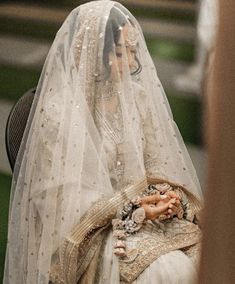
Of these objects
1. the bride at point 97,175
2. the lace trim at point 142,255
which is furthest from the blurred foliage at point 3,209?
the lace trim at point 142,255

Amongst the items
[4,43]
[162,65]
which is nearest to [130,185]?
[162,65]

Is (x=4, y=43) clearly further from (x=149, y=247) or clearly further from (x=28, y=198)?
(x=149, y=247)

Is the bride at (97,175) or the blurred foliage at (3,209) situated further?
the blurred foliage at (3,209)

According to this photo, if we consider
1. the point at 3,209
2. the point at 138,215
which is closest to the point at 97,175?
the point at 138,215

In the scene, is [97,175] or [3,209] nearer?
[97,175]

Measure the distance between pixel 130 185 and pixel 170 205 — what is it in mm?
111

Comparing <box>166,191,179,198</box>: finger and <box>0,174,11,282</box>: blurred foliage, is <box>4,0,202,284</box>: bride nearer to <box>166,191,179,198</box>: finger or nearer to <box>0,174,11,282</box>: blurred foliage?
<box>166,191,179,198</box>: finger

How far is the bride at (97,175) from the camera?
1.47 meters

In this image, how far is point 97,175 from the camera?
1523 millimetres

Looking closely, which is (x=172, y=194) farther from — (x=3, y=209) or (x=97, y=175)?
(x=3, y=209)

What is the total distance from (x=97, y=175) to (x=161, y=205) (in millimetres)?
174

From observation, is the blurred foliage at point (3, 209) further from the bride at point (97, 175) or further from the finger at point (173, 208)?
the finger at point (173, 208)

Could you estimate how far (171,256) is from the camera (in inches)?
58.0

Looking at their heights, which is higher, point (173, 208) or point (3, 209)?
point (173, 208)
